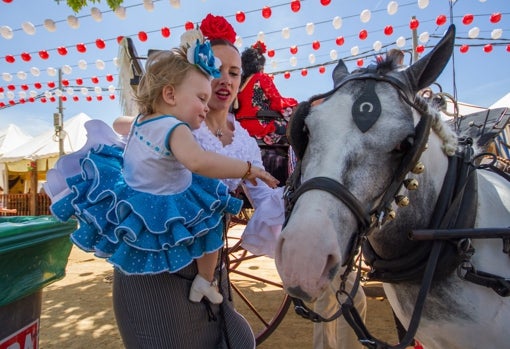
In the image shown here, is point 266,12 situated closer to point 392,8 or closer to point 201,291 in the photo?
point 392,8

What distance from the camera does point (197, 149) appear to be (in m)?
1.21

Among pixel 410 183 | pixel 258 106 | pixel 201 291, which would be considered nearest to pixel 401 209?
pixel 410 183

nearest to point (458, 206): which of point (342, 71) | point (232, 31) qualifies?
point (342, 71)

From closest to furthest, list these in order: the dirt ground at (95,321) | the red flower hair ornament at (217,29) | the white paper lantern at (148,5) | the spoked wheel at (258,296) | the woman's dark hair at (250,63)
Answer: the red flower hair ornament at (217,29) → the woman's dark hair at (250,63) → the spoked wheel at (258,296) → the dirt ground at (95,321) → the white paper lantern at (148,5)

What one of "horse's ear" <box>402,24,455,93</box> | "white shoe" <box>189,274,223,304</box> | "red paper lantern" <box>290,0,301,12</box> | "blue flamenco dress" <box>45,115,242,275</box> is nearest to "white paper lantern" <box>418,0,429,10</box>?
"red paper lantern" <box>290,0,301,12</box>

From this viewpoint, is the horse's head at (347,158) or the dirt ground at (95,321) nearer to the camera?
the horse's head at (347,158)

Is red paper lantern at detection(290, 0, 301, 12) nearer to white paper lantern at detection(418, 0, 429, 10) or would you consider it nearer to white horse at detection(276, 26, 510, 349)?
white paper lantern at detection(418, 0, 429, 10)

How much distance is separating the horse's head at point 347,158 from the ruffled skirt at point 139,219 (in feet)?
1.19

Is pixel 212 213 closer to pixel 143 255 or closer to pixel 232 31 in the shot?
pixel 143 255

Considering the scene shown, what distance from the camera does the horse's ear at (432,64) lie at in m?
1.26

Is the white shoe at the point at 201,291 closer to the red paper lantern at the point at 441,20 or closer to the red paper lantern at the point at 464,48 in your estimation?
the red paper lantern at the point at 441,20

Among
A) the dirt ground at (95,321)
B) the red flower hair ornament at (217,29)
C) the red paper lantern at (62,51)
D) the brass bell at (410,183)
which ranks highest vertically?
the red paper lantern at (62,51)

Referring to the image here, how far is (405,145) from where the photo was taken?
1117 mm

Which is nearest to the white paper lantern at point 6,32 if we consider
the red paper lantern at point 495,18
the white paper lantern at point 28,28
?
the white paper lantern at point 28,28
